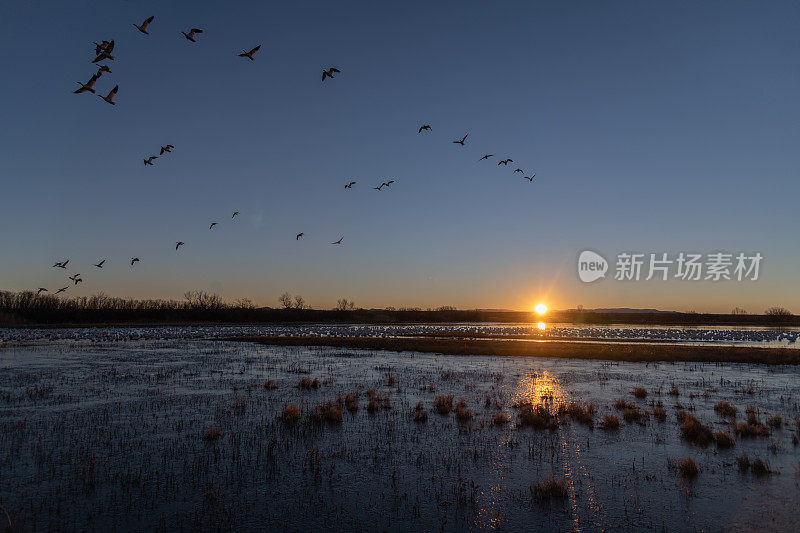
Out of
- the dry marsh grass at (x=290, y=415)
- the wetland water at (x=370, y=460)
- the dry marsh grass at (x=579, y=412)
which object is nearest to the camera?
the wetland water at (x=370, y=460)

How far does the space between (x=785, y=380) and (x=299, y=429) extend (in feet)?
87.0

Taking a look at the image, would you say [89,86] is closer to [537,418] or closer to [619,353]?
[537,418]

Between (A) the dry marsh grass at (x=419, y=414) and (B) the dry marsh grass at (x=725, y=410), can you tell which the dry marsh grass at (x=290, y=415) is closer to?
(A) the dry marsh grass at (x=419, y=414)

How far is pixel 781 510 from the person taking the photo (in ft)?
30.1

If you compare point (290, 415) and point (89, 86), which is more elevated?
point (89, 86)

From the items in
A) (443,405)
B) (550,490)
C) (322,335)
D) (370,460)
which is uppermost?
(550,490)

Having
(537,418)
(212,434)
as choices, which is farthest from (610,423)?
(212,434)

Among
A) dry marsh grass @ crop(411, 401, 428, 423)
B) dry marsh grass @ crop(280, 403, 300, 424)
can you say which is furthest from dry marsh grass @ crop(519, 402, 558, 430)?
dry marsh grass @ crop(280, 403, 300, 424)

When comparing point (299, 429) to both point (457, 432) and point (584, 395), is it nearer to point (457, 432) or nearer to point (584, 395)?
point (457, 432)

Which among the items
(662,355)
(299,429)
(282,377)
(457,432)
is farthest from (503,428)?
(662,355)

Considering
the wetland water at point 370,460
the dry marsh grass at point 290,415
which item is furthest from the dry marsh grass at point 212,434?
the dry marsh grass at point 290,415

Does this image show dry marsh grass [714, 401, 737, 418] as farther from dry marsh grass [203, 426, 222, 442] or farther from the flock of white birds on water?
the flock of white birds on water

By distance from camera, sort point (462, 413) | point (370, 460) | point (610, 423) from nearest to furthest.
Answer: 1. point (370, 460)
2. point (610, 423)
3. point (462, 413)

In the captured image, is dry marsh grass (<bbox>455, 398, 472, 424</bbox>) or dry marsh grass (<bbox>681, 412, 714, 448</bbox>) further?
dry marsh grass (<bbox>455, 398, 472, 424</bbox>)
